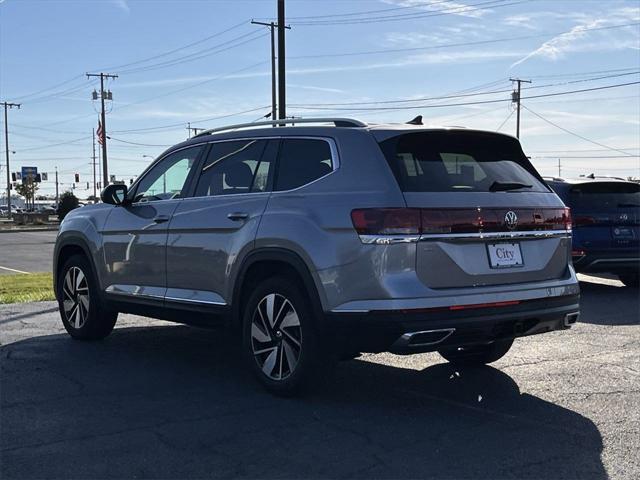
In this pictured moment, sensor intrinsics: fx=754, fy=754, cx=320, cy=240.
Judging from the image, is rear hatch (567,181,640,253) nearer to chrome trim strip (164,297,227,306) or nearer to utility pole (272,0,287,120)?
chrome trim strip (164,297,227,306)

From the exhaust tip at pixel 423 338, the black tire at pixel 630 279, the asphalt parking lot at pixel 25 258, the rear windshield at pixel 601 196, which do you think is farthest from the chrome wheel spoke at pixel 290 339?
the asphalt parking lot at pixel 25 258

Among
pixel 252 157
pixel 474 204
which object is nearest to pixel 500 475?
pixel 474 204

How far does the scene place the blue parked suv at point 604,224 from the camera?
10.6 m

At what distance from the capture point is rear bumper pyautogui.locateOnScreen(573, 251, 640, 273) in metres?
10.6

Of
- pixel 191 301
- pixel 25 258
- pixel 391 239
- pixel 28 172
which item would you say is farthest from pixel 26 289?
pixel 28 172

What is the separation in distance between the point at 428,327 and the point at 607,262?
6957 mm

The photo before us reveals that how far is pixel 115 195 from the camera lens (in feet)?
22.8

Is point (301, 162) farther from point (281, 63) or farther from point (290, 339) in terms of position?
point (281, 63)

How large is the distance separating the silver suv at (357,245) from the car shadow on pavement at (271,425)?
430 millimetres

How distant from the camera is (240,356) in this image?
6688mm

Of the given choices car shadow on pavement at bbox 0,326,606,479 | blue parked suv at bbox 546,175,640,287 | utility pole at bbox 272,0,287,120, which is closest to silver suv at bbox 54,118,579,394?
car shadow on pavement at bbox 0,326,606,479

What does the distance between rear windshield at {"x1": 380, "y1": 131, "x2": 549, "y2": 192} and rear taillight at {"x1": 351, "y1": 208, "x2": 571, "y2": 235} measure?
186mm

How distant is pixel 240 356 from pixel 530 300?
277 centimetres

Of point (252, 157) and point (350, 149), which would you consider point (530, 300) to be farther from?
point (252, 157)
